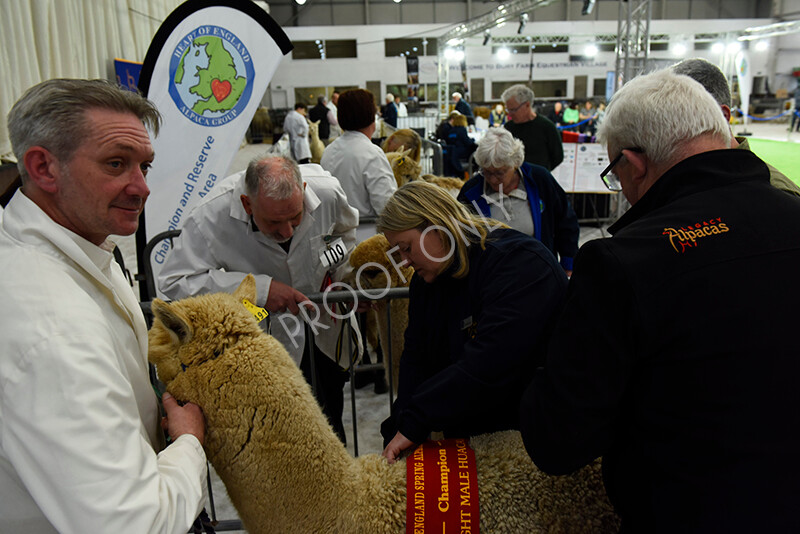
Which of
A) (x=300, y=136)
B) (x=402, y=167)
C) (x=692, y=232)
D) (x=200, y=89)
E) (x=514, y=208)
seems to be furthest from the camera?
(x=300, y=136)

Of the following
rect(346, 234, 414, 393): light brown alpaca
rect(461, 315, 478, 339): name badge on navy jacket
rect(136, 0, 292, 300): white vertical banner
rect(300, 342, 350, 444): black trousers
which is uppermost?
rect(136, 0, 292, 300): white vertical banner

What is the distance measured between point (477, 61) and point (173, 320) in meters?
29.2

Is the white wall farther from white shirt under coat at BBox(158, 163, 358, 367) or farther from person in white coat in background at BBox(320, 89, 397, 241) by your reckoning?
white shirt under coat at BBox(158, 163, 358, 367)

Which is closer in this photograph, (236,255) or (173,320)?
(173,320)

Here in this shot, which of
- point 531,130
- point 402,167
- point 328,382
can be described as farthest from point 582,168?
point 328,382

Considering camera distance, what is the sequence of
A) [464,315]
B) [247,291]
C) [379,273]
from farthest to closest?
[379,273]
[464,315]
[247,291]

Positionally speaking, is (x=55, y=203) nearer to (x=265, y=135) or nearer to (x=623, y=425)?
(x=623, y=425)

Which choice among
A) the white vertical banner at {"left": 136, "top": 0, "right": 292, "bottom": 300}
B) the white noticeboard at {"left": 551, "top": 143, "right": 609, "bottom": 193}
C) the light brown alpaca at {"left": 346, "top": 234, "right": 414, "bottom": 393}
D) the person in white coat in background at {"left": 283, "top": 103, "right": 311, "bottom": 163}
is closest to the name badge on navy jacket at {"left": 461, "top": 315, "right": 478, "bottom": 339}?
the light brown alpaca at {"left": 346, "top": 234, "right": 414, "bottom": 393}

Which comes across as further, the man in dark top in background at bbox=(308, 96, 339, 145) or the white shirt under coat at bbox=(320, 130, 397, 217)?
the man in dark top in background at bbox=(308, 96, 339, 145)

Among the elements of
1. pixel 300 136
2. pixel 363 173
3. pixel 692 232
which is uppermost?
pixel 300 136

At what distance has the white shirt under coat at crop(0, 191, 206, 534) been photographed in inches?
37.7

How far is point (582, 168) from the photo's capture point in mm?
8273

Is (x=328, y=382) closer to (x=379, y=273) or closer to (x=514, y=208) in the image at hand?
(x=379, y=273)

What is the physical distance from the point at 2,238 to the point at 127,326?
1.10 feet
